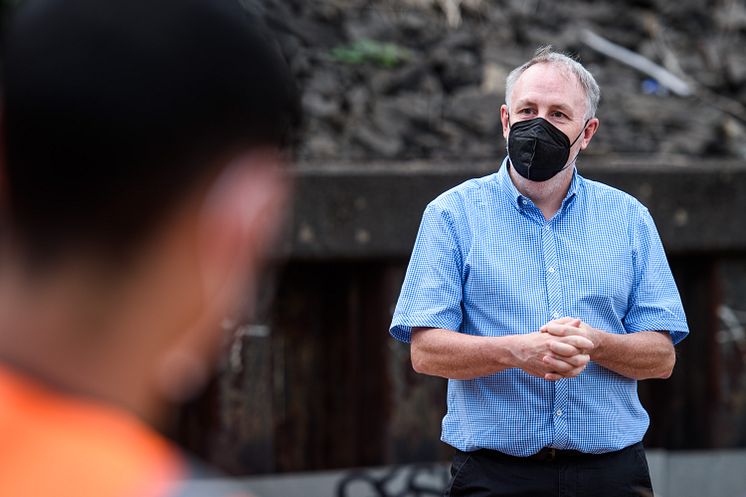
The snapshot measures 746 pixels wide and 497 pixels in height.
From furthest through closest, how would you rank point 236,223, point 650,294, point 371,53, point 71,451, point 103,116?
point 371,53, point 650,294, point 236,223, point 103,116, point 71,451

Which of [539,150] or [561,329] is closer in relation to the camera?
[561,329]

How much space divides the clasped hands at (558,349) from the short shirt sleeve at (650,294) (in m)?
0.33

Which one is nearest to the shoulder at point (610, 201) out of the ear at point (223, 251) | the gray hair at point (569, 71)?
the gray hair at point (569, 71)

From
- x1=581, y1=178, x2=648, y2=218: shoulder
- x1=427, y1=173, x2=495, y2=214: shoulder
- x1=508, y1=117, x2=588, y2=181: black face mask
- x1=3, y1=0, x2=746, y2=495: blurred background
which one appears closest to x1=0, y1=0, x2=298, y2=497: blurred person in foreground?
x1=427, y1=173, x2=495, y2=214: shoulder

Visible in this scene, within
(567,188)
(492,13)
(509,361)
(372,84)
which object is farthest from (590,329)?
(492,13)

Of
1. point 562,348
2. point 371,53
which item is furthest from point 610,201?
point 371,53

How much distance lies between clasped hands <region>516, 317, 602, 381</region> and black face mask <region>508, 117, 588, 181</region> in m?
0.56

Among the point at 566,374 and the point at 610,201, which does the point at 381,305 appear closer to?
the point at 610,201

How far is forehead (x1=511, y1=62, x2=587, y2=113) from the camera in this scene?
356cm

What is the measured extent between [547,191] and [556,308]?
409 millimetres

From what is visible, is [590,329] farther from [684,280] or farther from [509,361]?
[684,280]

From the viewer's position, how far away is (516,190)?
141 inches

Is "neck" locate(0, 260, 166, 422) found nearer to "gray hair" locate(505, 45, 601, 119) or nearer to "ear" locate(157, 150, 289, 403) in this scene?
"ear" locate(157, 150, 289, 403)

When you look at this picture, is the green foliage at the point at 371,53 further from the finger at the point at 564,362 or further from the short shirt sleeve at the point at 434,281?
the finger at the point at 564,362
